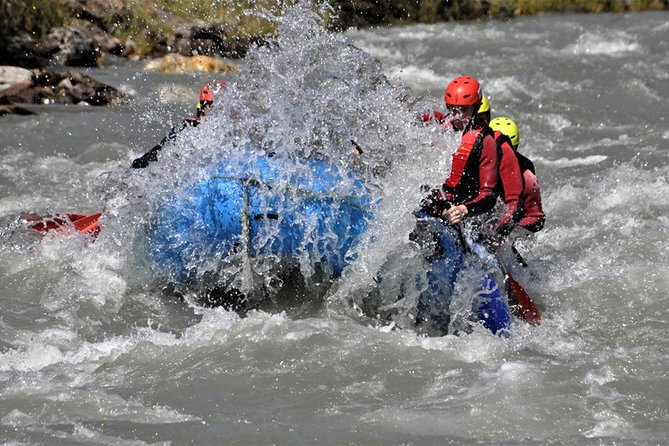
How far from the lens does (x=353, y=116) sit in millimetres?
6902

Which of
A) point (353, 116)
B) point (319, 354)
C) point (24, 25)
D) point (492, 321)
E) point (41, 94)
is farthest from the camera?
point (24, 25)

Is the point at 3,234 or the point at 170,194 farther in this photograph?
the point at 3,234

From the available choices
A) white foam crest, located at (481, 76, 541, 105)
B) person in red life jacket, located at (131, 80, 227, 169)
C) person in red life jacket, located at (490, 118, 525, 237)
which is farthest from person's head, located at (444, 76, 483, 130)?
white foam crest, located at (481, 76, 541, 105)

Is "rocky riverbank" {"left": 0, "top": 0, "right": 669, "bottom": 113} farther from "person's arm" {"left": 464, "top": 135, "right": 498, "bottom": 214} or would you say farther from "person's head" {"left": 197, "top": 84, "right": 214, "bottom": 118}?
"person's arm" {"left": 464, "top": 135, "right": 498, "bottom": 214}

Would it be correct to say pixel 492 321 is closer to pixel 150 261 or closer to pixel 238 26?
pixel 150 261

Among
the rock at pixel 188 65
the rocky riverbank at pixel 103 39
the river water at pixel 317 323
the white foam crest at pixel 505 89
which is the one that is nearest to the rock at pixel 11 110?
the rocky riverbank at pixel 103 39

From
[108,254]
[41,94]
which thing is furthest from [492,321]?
[41,94]

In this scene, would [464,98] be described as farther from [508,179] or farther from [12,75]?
[12,75]

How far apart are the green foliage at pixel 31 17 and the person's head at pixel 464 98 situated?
365 inches

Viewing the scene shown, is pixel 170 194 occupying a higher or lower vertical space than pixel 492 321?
higher

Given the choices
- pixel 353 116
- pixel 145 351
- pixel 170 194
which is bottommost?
pixel 145 351

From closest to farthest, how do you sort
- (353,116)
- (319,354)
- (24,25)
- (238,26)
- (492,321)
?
(319,354) < (492,321) < (353,116) < (24,25) < (238,26)

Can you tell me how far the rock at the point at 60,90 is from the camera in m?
12.1

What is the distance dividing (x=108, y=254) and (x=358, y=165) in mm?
1843
